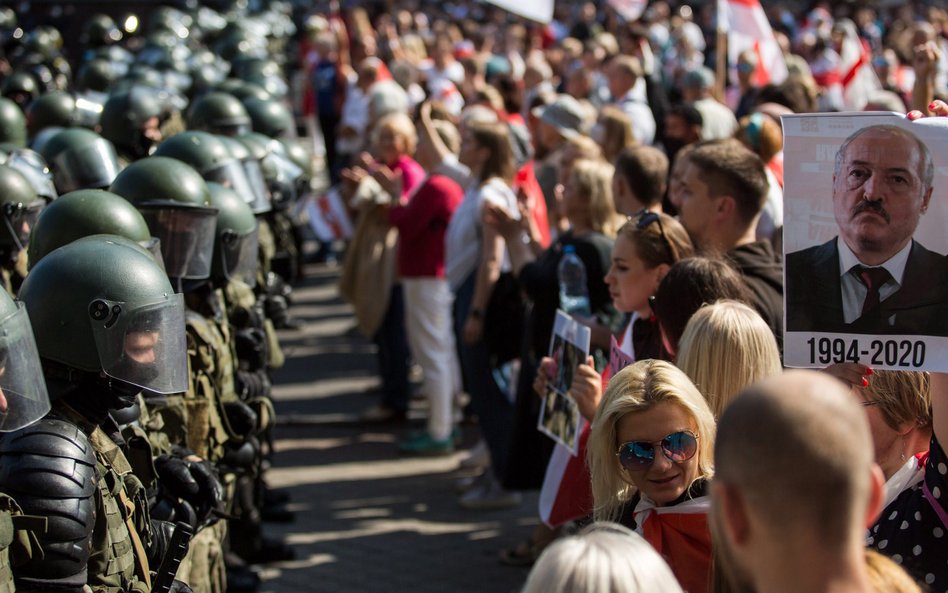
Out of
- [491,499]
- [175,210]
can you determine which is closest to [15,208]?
[175,210]

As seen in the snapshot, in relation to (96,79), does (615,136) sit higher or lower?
lower

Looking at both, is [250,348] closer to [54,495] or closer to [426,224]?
[426,224]

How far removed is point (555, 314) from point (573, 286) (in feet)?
0.52

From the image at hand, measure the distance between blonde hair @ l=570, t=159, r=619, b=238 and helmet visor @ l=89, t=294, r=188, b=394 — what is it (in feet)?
8.18

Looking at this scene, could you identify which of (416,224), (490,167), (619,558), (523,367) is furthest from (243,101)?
(619,558)

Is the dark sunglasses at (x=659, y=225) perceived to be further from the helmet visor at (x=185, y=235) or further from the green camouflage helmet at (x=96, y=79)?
the green camouflage helmet at (x=96, y=79)

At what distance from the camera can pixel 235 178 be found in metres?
6.85

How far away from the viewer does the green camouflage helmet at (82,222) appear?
469 cm

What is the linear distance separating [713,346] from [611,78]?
6802mm

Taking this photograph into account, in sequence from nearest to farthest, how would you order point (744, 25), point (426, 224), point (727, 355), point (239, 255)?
point (727, 355), point (239, 255), point (426, 224), point (744, 25)

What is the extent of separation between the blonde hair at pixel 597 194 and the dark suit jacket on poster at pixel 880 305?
106 inches

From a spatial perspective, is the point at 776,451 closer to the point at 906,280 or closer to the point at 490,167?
the point at 906,280

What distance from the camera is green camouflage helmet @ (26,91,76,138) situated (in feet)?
29.1

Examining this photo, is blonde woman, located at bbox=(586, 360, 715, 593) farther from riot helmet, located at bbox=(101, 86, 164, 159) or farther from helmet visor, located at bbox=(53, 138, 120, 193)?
riot helmet, located at bbox=(101, 86, 164, 159)
